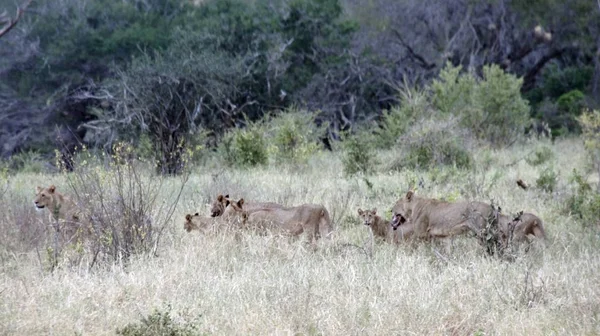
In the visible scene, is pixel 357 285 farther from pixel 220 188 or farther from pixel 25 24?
pixel 25 24

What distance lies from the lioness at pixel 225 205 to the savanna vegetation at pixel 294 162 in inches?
16.5

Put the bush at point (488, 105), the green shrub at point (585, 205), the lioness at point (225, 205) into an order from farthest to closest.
Result: the bush at point (488, 105) < the green shrub at point (585, 205) < the lioness at point (225, 205)

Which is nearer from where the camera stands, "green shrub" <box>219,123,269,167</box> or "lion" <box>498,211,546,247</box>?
"lion" <box>498,211,546,247</box>

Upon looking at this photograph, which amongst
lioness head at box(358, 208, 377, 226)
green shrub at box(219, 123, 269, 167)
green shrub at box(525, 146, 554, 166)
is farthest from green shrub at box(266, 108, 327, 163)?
lioness head at box(358, 208, 377, 226)

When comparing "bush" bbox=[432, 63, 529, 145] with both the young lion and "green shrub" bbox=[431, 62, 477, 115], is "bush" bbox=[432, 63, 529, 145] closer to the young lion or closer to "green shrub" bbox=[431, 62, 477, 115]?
"green shrub" bbox=[431, 62, 477, 115]

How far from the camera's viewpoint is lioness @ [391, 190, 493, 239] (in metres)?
8.65

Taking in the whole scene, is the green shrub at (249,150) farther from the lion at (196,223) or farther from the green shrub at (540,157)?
the lion at (196,223)

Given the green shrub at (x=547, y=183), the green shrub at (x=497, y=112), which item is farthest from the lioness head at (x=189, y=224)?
the green shrub at (x=497, y=112)

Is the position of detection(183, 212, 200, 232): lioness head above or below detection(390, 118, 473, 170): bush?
above

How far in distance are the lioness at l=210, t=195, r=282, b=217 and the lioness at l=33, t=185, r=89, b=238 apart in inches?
55.7

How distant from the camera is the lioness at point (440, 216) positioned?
8.65 metres

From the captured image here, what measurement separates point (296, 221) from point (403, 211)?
116 cm

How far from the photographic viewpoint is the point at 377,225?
949 centimetres

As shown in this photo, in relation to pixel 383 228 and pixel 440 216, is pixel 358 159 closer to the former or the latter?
pixel 383 228
